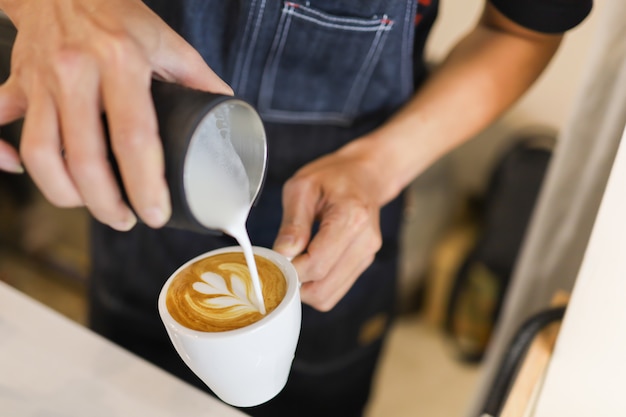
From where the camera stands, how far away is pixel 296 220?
2.21 ft

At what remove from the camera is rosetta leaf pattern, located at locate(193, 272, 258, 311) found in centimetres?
58

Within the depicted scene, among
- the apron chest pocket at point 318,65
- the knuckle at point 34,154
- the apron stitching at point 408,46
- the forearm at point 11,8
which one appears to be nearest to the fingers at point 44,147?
the knuckle at point 34,154

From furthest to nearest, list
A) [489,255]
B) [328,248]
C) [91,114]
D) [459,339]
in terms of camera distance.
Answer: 1. [459,339]
2. [489,255]
3. [328,248]
4. [91,114]

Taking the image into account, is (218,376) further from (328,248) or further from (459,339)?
(459,339)

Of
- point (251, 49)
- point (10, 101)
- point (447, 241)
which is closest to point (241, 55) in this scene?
point (251, 49)

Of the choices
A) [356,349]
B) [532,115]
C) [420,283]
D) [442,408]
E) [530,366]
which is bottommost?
[442,408]

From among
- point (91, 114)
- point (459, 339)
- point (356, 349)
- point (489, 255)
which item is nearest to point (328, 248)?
point (91, 114)

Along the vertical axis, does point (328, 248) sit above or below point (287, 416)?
above

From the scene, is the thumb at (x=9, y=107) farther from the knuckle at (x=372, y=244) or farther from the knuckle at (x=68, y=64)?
the knuckle at (x=372, y=244)

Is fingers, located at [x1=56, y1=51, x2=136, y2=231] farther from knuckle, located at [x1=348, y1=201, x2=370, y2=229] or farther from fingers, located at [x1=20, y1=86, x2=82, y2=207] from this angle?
knuckle, located at [x1=348, y1=201, x2=370, y2=229]

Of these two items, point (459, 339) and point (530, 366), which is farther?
point (459, 339)

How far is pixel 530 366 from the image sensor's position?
0.64m

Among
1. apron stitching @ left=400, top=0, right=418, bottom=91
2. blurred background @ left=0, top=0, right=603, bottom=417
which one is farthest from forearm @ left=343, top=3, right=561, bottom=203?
blurred background @ left=0, top=0, right=603, bottom=417

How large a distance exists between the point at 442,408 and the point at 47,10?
151 cm
